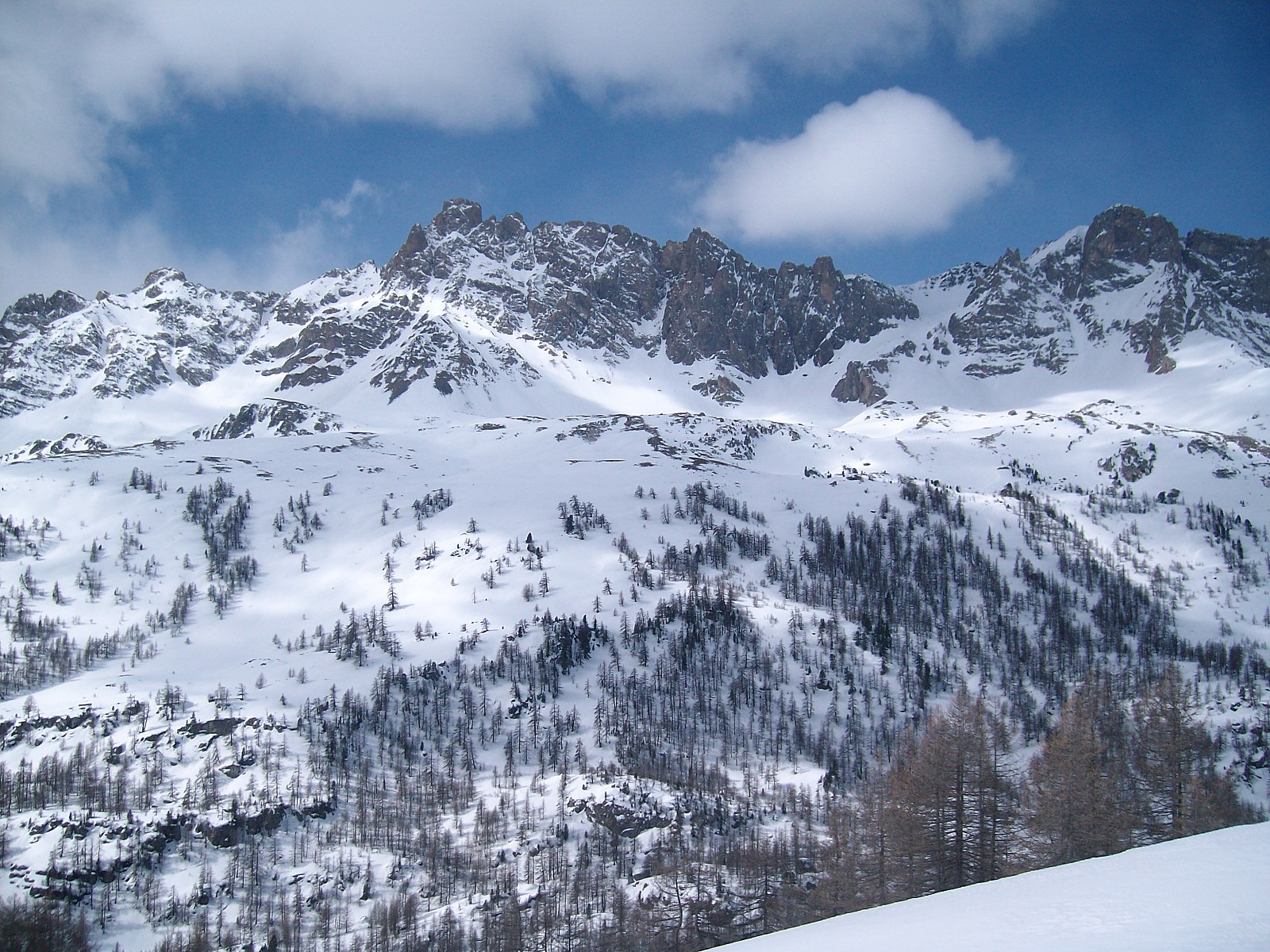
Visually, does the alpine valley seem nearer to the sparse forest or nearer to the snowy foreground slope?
the sparse forest

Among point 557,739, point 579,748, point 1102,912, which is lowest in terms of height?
point 579,748

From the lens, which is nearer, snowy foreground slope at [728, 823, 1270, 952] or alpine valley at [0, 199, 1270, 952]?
snowy foreground slope at [728, 823, 1270, 952]

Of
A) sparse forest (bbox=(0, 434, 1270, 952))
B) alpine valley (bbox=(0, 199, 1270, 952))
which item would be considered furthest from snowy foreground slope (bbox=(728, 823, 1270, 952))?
sparse forest (bbox=(0, 434, 1270, 952))

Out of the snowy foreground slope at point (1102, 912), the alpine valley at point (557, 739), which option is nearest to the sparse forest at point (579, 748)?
the alpine valley at point (557, 739)

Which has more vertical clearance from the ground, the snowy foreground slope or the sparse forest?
the snowy foreground slope

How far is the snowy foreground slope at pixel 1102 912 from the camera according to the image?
11.7 metres

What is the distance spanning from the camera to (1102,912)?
515 inches

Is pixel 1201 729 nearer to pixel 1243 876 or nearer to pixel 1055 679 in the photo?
pixel 1243 876

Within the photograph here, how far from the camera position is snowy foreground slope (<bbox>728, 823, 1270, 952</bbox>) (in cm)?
1174

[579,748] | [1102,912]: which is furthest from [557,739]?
[1102,912]

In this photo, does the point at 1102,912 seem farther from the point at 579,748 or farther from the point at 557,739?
the point at 557,739

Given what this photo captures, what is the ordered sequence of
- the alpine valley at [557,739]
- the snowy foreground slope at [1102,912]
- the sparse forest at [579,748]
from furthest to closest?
the alpine valley at [557,739]
the sparse forest at [579,748]
the snowy foreground slope at [1102,912]

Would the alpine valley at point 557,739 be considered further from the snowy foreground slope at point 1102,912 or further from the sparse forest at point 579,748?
the snowy foreground slope at point 1102,912

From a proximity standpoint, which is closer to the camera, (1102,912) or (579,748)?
(1102,912)
